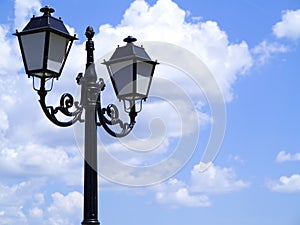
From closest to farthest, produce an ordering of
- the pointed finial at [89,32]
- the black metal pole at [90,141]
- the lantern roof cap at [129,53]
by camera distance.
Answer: the black metal pole at [90,141] → the pointed finial at [89,32] → the lantern roof cap at [129,53]

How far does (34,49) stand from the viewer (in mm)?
6320

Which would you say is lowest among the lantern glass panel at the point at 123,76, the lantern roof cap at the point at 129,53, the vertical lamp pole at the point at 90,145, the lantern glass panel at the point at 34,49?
the vertical lamp pole at the point at 90,145

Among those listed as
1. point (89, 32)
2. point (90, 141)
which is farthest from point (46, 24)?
point (90, 141)

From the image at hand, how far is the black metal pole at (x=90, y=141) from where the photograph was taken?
6.25 metres

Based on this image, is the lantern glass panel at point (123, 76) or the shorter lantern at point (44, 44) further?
the lantern glass panel at point (123, 76)

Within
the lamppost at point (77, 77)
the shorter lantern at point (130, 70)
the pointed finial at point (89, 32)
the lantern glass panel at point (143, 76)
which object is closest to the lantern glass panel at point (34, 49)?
the lamppost at point (77, 77)

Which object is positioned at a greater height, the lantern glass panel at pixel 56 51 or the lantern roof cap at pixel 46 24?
the lantern roof cap at pixel 46 24

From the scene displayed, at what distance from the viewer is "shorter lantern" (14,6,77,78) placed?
6.27 metres

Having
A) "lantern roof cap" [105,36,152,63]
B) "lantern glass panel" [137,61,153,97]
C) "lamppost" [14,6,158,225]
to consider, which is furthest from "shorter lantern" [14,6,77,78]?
"lantern glass panel" [137,61,153,97]

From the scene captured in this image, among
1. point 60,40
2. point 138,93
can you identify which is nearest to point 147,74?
point 138,93

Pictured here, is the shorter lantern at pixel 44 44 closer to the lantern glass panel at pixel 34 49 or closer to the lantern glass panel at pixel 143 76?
the lantern glass panel at pixel 34 49

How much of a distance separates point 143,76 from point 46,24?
144 cm

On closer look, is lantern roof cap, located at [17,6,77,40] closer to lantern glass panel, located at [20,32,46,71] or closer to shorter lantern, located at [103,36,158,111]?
lantern glass panel, located at [20,32,46,71]

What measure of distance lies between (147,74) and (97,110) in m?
0.91
